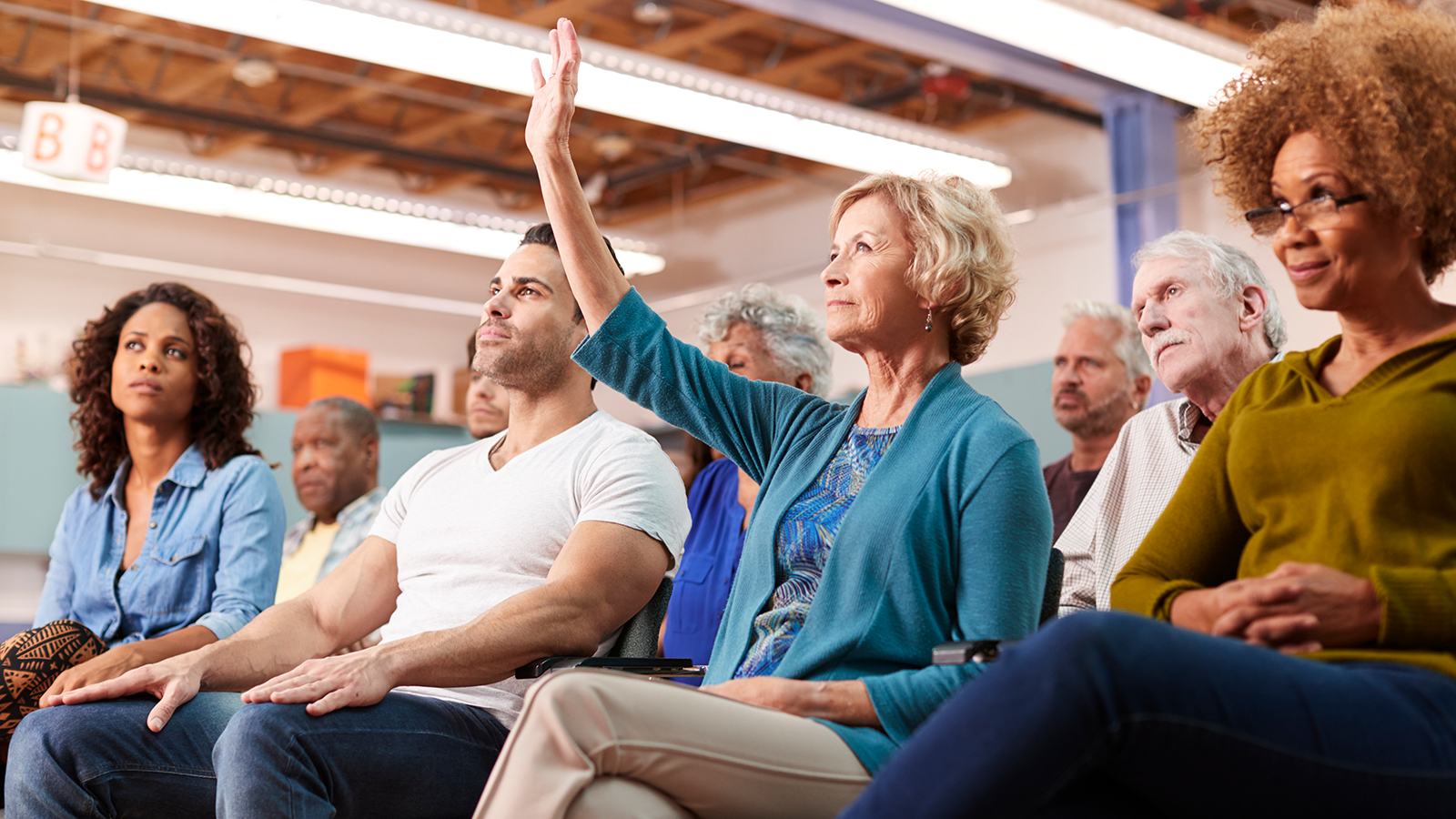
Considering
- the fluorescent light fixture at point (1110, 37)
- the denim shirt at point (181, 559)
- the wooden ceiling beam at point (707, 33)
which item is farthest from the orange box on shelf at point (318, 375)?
the denim shirt at point (181, 559)

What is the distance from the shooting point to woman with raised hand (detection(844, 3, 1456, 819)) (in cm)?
103

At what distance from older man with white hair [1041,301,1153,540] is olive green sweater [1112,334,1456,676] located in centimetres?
181

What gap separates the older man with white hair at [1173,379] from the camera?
7.23ft

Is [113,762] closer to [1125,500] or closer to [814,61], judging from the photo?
[1125,500]

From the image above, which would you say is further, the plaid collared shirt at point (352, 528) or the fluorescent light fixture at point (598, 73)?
the fluorescent light fixture at point (598, 73)

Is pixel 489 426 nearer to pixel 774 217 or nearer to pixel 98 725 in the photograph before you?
pixel 98 725

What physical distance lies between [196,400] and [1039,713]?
2309mm

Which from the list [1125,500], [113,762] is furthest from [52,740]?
[1125,500]

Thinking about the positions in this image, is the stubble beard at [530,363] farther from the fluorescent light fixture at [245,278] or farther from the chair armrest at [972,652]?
the fluorescent light fixture at [245,278]

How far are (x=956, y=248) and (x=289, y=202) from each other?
5.60 metres

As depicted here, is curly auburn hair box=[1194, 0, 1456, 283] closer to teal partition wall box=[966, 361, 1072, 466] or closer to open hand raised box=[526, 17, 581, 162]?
open hand raised box=[526, 17, 581, 162]

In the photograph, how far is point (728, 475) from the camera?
2949mm

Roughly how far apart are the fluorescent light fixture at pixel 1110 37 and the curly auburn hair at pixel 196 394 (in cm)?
254

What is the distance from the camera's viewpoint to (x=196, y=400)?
9.23 ft
